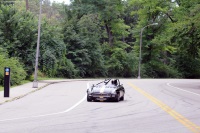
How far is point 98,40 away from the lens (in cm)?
6850

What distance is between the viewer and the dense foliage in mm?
42281

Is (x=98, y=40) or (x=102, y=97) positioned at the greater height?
(x=98, y=40)

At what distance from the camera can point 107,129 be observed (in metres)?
11.6

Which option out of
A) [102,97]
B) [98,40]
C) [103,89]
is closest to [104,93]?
[102,97]

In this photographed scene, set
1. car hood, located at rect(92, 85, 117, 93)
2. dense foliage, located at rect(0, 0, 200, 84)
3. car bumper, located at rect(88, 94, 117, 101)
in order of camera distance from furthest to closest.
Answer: dense foliage, located at rect(0, 0, 200, 84)
car hood, located at rect(92, 85, 117, 93)
car bumper, located at rect(88, 94, 117, 101)

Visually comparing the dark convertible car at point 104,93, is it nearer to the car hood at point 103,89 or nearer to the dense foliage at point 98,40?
the car hood at point 103,89

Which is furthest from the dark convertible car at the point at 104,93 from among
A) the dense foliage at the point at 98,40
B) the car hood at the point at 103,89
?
the dense foliage at the point at 98,40

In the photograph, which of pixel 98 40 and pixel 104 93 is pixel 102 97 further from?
pixel 98 40

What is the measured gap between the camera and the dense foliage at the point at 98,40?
42.3 meters

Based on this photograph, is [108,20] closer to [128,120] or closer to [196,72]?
[196,72]

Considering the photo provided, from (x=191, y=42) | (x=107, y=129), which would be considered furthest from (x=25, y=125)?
(x=191, y=42)

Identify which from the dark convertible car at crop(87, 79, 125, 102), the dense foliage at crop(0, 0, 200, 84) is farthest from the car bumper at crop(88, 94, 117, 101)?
the dense foliage at crop(0, 0, 200, 84)

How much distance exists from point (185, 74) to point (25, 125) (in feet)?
246

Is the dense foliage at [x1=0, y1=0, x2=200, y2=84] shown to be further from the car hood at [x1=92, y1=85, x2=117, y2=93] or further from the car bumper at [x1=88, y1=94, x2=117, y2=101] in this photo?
the car bumper at [x1=88, y1=94, x2=117, y2=101]
